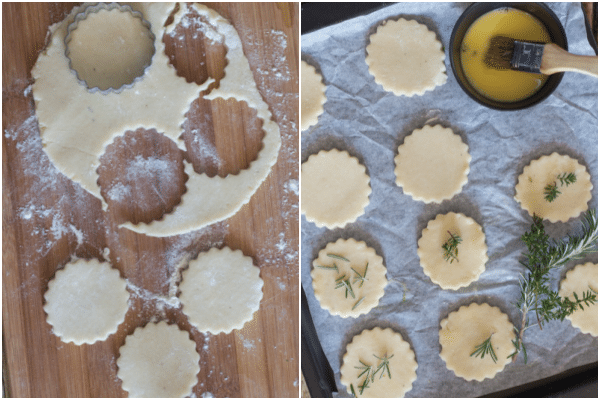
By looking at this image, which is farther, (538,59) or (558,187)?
(558,187)

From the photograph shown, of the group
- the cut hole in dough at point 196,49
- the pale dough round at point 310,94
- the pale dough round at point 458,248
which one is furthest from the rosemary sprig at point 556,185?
the cut hole in dough at point 196,49

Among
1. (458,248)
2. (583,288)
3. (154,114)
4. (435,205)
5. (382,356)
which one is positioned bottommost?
(382,356)

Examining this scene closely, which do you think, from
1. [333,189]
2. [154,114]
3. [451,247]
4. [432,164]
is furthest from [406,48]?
[154,114]

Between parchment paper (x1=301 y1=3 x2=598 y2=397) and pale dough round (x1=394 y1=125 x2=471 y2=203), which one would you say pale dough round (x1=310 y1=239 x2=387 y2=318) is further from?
pale dough round (x1=394 y1=125 x2=471 y2=203)

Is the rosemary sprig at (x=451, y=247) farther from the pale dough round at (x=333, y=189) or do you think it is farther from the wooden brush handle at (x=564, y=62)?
the wooden brush handle at (x=564, y=62)

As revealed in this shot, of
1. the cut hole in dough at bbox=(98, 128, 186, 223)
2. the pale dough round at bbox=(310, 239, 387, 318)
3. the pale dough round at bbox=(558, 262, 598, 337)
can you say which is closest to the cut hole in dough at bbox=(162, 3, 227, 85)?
the cut hole in dough at bbox=(98, 128, 186, 223)

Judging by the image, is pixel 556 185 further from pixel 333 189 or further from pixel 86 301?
pixel 86 301

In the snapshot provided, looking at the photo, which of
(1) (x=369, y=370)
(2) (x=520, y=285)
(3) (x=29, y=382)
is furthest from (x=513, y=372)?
(3) (x=29, y=382)

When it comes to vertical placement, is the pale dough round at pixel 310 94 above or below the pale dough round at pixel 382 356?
above
